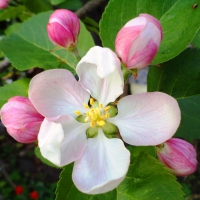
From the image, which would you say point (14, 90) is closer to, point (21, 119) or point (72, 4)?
point (21, 119)

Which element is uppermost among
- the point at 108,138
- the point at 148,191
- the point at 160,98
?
the point at 160,98

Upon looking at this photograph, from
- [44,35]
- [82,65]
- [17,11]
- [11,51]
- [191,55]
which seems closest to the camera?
[82,65]

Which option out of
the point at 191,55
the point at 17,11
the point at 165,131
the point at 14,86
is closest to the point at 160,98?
the point at 165,131

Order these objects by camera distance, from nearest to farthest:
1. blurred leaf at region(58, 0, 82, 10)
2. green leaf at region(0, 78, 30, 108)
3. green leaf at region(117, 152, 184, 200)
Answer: green leaf at region(117, 152, 184, 200) → green leaf at region(0, 78, 30, 108) → blurred leaf at region(58, 0, 82, 10)

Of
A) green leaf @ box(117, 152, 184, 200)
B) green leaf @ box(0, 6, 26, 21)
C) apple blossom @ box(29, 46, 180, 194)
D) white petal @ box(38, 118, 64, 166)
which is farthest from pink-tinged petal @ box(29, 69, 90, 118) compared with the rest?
green leaf @ box(0, 6, 26, 21)

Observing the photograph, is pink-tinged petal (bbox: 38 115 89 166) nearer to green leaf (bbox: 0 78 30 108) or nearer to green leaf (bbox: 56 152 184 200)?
green leaf (bbox: 56 152 184 200)

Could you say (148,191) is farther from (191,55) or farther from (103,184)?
(191,55)

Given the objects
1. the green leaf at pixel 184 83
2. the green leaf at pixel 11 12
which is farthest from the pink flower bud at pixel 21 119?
the green leaf at pixel 11 12
